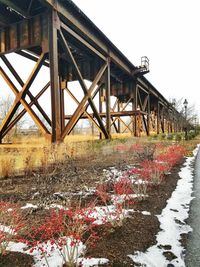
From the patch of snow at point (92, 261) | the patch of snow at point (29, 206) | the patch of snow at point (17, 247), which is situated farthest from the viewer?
the patch of snow at point (29, 206)

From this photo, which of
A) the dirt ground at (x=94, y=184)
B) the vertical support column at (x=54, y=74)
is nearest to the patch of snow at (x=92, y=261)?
the dirt ground at (x=94, y=184)

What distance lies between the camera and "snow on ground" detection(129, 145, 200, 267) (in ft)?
8.20

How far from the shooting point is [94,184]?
5160 millimetres

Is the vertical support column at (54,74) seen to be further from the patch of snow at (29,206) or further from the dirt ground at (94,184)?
the patch of snow at (29,206)

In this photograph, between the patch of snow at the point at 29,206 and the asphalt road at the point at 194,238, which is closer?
the asphalt road at the point at 194,238

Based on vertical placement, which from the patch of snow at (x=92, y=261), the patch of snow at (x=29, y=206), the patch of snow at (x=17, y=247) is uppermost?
the patch of snow at (x=29, y=206)

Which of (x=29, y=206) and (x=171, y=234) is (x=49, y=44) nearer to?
(x=29, y=206)

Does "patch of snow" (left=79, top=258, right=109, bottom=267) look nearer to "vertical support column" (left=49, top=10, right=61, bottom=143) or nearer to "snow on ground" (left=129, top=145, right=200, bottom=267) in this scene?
"snow on ground" (left=129, top=145, right=200, bottom=267)

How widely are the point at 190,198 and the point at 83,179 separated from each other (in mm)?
2418

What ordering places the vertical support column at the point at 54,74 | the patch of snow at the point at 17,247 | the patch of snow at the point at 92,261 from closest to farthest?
the patch of snow at the point at 92,261
the patch of snow at the point at 17,247
the vertical support column at the point at 54,74

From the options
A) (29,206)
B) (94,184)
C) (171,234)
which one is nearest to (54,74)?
(94,184)

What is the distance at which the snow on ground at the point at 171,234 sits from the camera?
250 centimetres

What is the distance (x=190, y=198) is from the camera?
4.66 metres

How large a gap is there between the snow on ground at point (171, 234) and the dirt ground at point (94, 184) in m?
0.09
